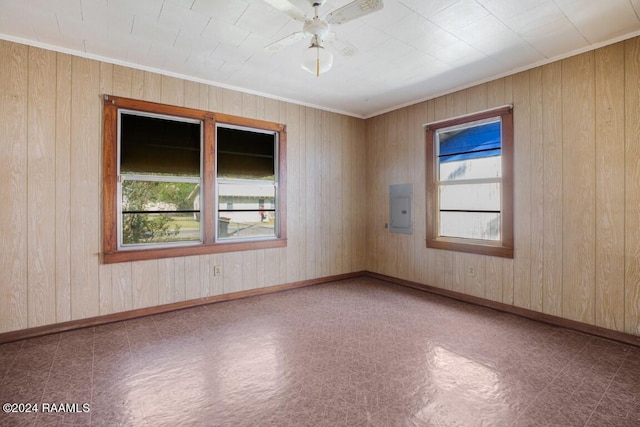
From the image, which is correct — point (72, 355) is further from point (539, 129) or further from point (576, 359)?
point (539, 129)

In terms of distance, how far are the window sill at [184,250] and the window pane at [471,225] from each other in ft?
7.77

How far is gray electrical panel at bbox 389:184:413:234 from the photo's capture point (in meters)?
4.98

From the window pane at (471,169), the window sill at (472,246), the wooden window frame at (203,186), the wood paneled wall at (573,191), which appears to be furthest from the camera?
the window pane at (471,169)

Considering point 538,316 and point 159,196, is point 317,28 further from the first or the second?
point 538,316

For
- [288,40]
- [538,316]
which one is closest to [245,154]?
[288,40]

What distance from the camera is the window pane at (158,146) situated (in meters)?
3.66

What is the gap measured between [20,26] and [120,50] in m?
0.75

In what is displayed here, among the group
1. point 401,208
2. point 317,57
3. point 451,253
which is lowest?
point 451,253

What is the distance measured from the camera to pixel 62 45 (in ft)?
10.3

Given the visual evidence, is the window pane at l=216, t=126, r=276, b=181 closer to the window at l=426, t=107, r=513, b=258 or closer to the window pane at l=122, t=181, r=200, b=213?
the window pane at l=122, t=181, r=200, b=213

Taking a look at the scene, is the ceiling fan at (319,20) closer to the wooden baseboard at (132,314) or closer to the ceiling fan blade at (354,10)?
the ceiling fan blade at (354,10)

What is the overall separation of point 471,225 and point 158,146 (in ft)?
13.6

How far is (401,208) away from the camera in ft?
16.7

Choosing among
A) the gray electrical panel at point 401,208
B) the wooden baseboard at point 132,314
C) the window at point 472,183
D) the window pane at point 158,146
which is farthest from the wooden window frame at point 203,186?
the window at point 472,183
